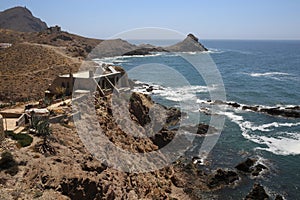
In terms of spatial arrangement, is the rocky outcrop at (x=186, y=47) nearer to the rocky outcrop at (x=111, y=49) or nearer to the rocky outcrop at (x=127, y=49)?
the rocky outcrop at (x=127, y=49)

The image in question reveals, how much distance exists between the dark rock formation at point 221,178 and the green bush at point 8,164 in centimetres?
1547

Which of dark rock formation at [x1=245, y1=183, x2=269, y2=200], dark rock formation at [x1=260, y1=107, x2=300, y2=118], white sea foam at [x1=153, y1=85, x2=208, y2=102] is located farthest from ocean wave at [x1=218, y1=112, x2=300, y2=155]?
white sea foam at [x1=153, y1=85, x2=208, y2=102]

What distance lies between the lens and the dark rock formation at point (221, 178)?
2511 cm

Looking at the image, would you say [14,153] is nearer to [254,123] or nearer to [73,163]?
[73,163]

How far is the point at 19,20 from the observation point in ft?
575

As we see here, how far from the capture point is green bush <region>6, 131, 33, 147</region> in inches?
709

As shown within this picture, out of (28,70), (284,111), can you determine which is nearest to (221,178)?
(284,111)

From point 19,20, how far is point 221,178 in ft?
582

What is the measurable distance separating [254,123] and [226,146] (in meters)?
8.87

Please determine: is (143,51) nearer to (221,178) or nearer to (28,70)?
(28,70)

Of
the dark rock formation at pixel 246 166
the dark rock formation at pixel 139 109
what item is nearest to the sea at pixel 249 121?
the dark rock formation at pixel 246 166

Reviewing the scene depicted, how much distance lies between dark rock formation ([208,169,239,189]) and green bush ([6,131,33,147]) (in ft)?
47.5

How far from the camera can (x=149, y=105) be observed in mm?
38344

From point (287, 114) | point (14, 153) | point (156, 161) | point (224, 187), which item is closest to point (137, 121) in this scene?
point (156, 161)
